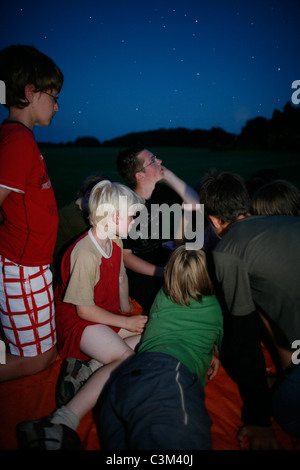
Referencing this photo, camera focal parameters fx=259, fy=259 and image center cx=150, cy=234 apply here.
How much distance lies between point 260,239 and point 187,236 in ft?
7.21

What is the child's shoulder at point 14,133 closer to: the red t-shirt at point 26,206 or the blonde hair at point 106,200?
the red t-shirt at point 26,206

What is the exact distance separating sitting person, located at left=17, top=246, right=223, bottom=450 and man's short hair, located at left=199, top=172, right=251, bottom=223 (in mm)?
425

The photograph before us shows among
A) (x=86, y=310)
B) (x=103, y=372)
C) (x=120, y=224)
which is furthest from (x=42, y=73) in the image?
(x=103, y=372)

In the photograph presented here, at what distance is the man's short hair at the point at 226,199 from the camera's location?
2.03m

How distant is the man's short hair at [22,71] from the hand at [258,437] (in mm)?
2574

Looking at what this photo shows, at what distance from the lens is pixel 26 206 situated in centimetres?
174

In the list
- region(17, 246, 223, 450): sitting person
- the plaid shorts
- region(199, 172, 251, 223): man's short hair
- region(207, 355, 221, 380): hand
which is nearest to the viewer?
region(17, 246, 223, 450): sitting person

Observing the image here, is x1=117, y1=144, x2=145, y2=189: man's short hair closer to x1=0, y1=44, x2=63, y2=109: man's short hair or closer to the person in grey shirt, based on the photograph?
x1=0, y1=44, x2=63, y2=109: man's short hair

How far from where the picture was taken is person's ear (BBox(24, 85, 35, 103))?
67.8 inches

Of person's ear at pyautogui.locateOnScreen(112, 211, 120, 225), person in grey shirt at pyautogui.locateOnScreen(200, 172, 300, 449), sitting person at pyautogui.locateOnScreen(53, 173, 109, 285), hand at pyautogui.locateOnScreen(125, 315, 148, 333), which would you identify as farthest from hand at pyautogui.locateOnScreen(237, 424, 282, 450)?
sitting person at pyautogui.locateOnScreen(53, 173, 109, 285)

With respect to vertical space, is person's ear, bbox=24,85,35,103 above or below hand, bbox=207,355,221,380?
above

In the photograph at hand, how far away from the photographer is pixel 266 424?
1.60 metres

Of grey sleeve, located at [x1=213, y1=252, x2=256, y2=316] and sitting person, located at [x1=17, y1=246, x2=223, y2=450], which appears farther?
grey sleeve, located at [x1=213, y1=252, x2=256, y2=316]

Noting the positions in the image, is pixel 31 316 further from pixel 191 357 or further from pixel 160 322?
pixel 191 357
